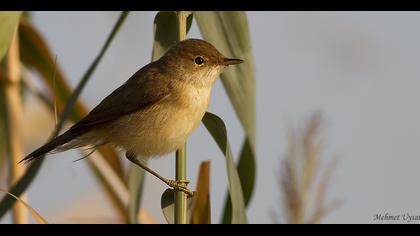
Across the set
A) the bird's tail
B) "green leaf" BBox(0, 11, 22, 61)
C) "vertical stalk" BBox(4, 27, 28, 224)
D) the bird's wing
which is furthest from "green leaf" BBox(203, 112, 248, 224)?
"vertical stalk" BBox(4, 27, 28, 224)

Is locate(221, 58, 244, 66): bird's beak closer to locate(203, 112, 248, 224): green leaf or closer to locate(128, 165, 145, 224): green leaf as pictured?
locate(203, 112, 248, 224): green leaf

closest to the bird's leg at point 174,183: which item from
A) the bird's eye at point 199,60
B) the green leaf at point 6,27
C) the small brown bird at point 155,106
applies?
the small brown bird at point 155,106

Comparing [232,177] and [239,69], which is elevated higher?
[239,69]

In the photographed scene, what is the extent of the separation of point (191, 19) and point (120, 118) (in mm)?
620

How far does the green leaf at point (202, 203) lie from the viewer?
2314mm

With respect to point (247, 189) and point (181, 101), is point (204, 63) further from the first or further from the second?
point (247, 189)

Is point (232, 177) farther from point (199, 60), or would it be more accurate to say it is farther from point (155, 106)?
point (199, 60)

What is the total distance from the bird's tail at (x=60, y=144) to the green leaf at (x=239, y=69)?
0.70m

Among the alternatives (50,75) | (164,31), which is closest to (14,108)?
(50,75)

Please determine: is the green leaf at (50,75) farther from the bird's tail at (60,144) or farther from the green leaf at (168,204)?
the green leaf at (168,204)

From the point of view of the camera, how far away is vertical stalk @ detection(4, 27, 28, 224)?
3.53 metres

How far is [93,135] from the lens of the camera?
2.97 metres

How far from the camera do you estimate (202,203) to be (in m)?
2.35

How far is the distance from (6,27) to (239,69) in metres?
0.90
